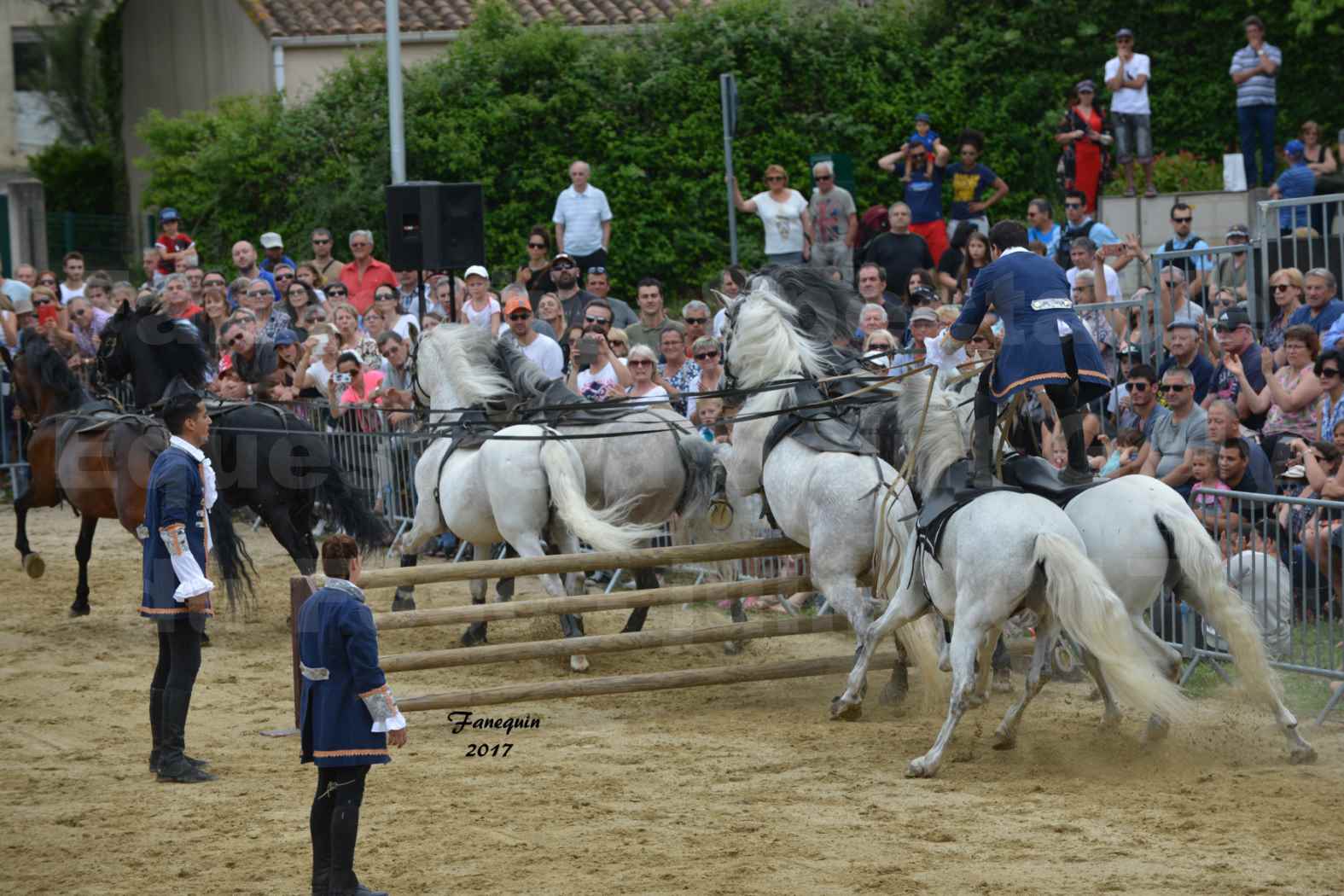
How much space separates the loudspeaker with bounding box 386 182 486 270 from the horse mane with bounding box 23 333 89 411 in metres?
2.84

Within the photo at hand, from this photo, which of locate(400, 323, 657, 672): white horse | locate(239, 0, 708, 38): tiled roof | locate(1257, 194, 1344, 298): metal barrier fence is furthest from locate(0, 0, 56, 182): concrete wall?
locate(1257, 194, 1344, 298): metal barrier fence

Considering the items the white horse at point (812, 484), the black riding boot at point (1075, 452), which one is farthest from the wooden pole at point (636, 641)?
the black riding boot at point (1075, 452)

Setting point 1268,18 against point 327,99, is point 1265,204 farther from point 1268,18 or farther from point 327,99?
point 327,99

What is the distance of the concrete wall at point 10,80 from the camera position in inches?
1490

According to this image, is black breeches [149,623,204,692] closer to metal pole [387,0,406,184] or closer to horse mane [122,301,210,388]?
horse mane [122,301,210,388]

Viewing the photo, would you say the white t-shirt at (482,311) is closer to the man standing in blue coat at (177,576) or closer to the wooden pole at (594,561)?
the wooden pole at (594,561)

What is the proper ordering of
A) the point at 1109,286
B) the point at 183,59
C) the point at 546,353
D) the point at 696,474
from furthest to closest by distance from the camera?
1. the point at 183,59
2. the point at 1109,286
3. the point at 546,353
4. the point at 696,474

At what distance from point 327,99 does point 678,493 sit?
13550 mm

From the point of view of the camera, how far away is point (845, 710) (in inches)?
389

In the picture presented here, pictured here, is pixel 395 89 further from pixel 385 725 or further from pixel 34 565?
pixel 385 725

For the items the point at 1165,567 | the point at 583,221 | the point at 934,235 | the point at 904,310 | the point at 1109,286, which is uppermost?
the point at 583,221

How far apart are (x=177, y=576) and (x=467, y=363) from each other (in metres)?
3.79

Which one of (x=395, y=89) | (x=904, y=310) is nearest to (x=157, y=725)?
(x=904, y=310)

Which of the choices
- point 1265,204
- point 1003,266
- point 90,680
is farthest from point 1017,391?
point 90,680
